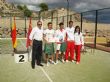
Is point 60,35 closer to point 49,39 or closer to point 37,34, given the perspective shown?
point 49,39

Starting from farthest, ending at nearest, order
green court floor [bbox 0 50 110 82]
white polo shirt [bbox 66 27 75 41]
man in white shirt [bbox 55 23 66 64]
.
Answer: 1. white polo shirt [bbox 66 27 75 41]
2. man in white shirt [bbox 55 23 66 64]
3. green court floor [bbox 0 50 110 82]

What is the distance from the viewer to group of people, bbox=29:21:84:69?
11164 millimetres

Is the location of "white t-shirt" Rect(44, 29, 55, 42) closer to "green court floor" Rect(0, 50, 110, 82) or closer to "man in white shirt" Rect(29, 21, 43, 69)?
"man in white shirt" Rect(29, 21, 43, 69)

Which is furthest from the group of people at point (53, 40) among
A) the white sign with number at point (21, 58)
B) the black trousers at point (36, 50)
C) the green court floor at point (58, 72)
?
the white sign with number at point (21, 58)

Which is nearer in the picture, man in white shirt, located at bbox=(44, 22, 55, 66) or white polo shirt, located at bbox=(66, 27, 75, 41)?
man in white shirt, located at bbox=(44, 22, 55, 66)

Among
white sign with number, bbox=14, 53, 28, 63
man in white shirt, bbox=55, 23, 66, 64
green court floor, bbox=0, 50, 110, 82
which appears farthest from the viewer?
white sign with number, bbox=14, 53, 28, 63

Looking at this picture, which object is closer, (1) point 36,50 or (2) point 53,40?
(1) point 36,50

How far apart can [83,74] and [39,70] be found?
1.78 metres

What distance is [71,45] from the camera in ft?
39.8

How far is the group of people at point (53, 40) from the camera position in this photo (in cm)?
1116

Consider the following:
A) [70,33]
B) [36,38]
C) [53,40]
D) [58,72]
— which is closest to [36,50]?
[36,38]

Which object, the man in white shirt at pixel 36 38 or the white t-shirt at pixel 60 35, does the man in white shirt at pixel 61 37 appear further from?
the man in white shirt at pixel 36 38

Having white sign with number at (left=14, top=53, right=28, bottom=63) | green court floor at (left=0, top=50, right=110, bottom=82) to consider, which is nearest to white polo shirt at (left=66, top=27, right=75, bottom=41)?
green court floor at (left=0, top=50, right=110, bottom=82)

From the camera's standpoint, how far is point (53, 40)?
11539 mm
